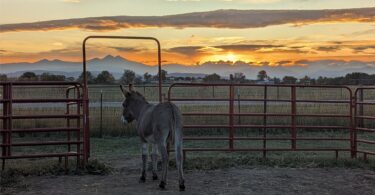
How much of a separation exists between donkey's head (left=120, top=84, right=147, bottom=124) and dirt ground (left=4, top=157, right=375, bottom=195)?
3.87 ft

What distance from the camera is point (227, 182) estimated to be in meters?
8.66

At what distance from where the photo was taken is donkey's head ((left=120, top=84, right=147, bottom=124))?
916cm

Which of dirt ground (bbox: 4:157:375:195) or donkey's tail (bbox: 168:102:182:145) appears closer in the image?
donkey's tail (bbox: 168:102:182:145)

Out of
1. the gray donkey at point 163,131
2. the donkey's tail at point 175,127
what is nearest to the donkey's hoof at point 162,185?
the gray donkey at point 163,131

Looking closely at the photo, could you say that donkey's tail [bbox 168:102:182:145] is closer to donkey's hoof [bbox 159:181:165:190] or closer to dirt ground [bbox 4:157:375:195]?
donkey's hoof [bbox 159:181:165:190]

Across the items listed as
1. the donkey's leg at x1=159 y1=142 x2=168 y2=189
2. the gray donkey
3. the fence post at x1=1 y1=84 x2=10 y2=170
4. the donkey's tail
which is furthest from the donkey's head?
the fence post at x1=1 y1=84 x2=10 y2=170

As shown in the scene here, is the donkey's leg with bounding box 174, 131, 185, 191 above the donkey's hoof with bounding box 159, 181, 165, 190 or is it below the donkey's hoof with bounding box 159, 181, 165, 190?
above

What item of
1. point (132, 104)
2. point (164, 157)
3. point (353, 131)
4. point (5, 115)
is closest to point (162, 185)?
point (164, 157)

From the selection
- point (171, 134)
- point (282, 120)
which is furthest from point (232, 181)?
point (282, 120)

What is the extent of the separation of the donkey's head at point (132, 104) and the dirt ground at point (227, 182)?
1.18 m

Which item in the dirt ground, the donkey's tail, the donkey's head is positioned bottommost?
the dirt ground

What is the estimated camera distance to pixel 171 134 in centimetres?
793

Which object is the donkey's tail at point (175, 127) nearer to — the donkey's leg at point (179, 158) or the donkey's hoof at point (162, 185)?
the donkey's leg at point (179, 158)

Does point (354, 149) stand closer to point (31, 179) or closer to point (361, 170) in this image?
point (361, 170)
